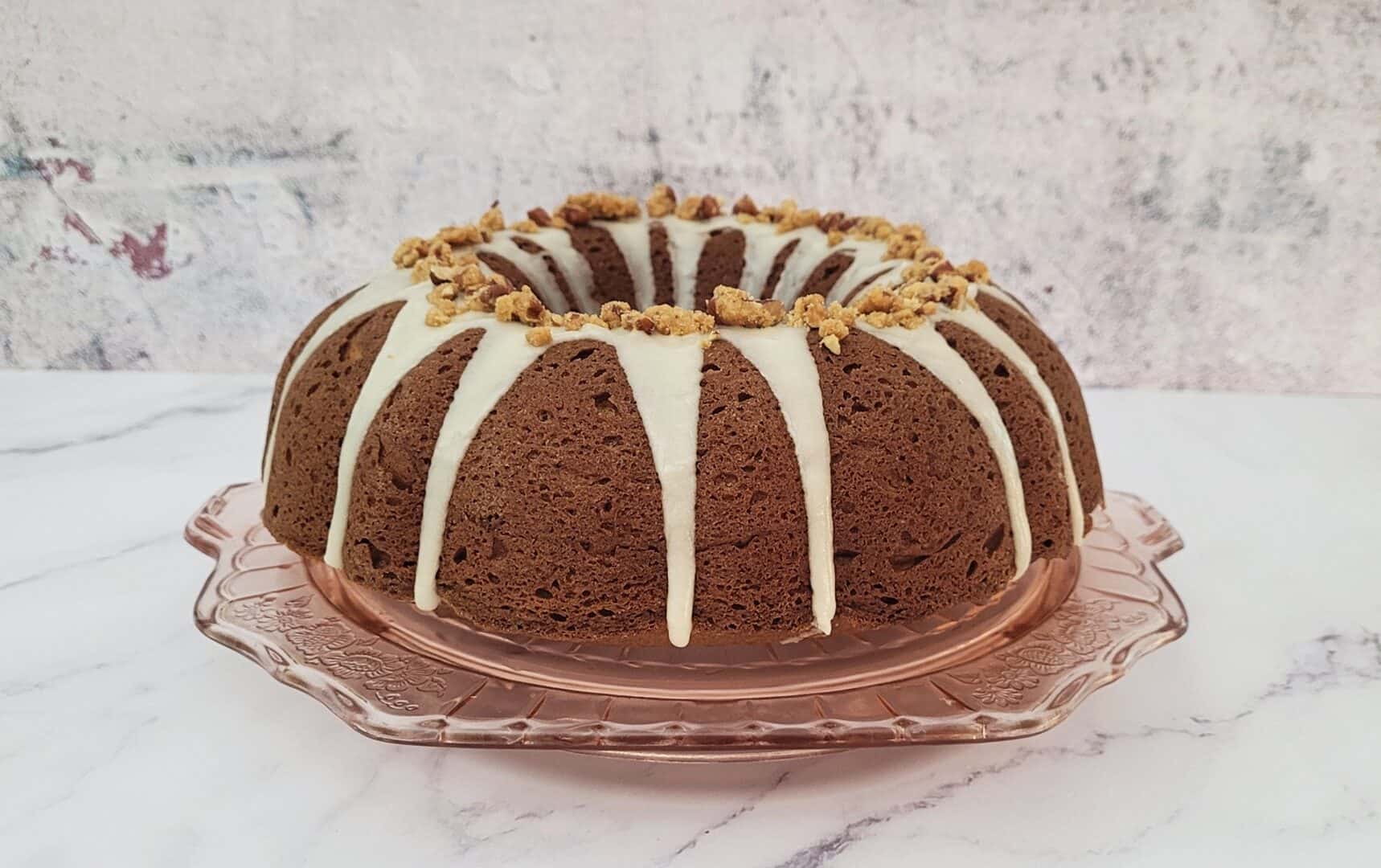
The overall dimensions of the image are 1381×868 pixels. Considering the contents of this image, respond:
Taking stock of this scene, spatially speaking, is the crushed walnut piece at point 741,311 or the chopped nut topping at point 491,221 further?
the chopped nut topping at point 491,221

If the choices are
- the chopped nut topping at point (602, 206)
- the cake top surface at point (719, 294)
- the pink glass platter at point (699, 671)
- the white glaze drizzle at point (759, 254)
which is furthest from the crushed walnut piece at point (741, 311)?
the chopped nut topping at point (602, 206)

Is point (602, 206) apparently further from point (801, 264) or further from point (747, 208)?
point (801, 264)

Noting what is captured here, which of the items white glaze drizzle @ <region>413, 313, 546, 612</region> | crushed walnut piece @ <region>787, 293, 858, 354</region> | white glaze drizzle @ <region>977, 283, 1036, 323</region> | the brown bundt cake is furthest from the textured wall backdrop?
white glaze drizzle @ <region>413, 313, 546, 612</region>

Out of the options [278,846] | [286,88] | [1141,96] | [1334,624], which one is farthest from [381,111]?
[1334,624]

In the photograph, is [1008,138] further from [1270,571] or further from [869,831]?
[869,831]

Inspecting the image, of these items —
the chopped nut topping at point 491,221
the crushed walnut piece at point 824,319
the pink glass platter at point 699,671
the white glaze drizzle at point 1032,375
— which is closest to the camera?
the pink glass platter at point 699,671

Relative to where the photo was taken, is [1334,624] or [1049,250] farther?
[1049,250]

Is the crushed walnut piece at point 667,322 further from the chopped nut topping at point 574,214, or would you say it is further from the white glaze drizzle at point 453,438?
the chopped nut topping at point 574,214
